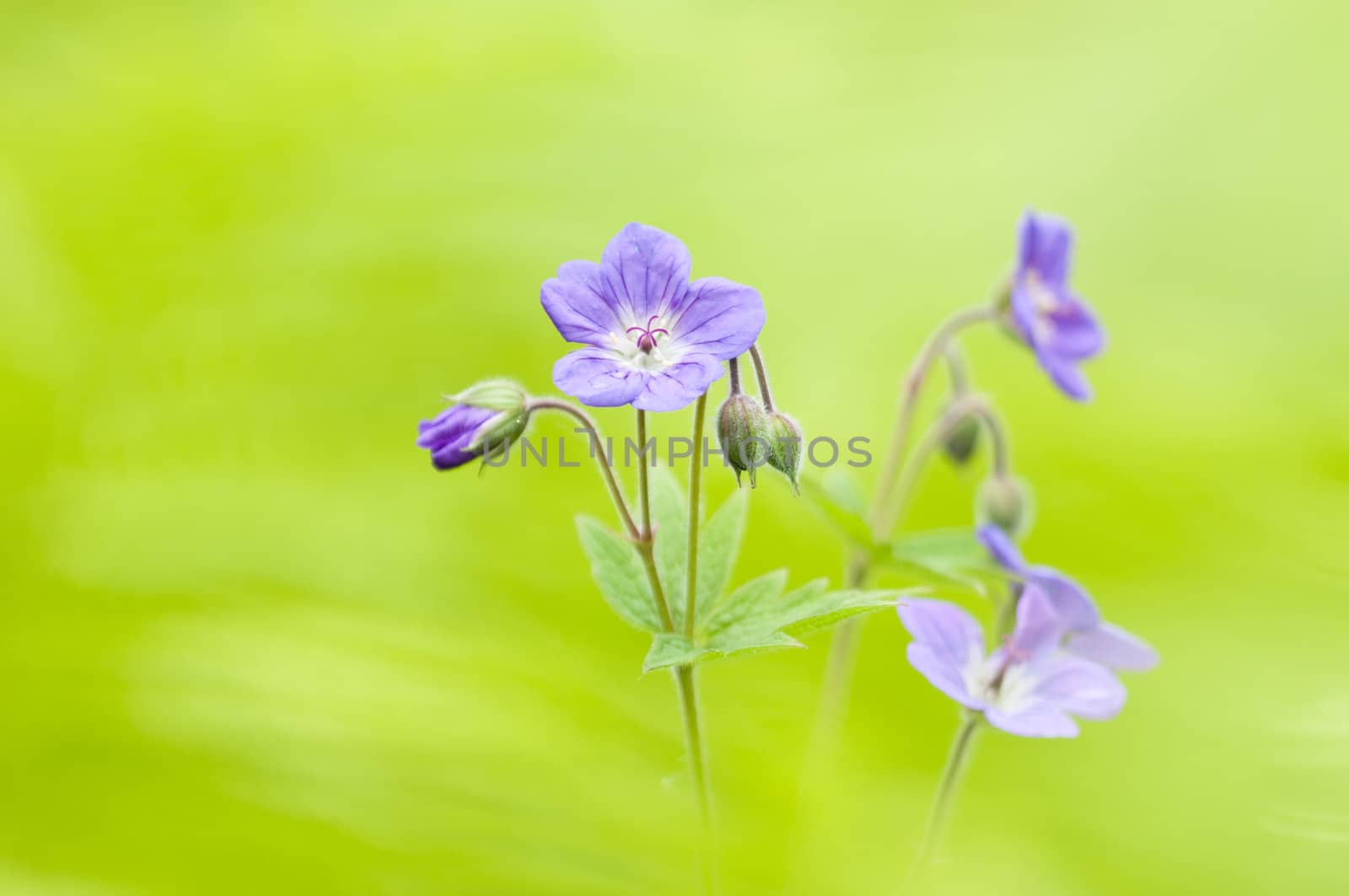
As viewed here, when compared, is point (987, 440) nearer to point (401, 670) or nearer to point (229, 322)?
point (401, 670)

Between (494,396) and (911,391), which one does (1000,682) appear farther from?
(494,396)

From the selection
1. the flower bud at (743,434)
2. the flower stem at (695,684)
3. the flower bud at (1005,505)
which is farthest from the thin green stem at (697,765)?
the flower bud at (1005,505)

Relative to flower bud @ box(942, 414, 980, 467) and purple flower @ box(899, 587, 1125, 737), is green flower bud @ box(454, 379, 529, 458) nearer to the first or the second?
purple flower @ box(899, 587, 1125, 737)

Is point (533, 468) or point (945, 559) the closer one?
point (945, 559)

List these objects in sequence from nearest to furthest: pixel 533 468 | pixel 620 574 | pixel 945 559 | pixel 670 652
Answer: pixel 670 652 → pixel 620 574 → pixel 945 559 → pixel 533 468

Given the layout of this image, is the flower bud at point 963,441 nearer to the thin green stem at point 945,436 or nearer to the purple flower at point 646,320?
the thin green stem at point 945,436

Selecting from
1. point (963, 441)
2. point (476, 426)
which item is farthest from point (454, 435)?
point (963, 441)

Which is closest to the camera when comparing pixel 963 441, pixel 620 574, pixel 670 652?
pixel 670 652
